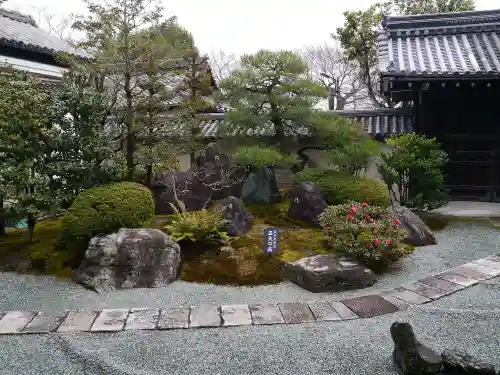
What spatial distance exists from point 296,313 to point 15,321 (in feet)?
11.7

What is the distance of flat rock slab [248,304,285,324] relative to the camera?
5152mm

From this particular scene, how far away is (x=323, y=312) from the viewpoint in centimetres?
536

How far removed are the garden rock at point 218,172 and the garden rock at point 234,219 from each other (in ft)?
4.41

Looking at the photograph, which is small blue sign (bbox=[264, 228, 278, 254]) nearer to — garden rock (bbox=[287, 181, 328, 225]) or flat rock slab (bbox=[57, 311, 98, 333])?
garden rock (bbox=[287, 181, 328, 225])

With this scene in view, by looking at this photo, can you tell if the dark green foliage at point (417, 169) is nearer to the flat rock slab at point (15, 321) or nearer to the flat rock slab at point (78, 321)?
the flat rock slab at point (78, 321)

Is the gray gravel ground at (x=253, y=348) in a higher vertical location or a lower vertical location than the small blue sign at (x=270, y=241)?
lower

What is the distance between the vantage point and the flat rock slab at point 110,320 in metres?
4.97

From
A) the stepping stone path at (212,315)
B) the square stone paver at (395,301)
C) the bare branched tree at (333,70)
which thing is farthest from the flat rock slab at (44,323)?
the bare branched tree at (333,70)

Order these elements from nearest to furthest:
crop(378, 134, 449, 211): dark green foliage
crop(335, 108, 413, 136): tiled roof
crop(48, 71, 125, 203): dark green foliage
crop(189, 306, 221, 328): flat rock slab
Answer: crop(189, 306, 221, 328): flat rock slab
crop(48, 71, 125, 203): dark green foliage
crop(378, 134, 449, 211): dark green foliage
crop(335, 108, 413, 136): tiled roof

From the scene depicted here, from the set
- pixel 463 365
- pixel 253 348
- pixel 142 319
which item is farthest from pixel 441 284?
pixel 142 319

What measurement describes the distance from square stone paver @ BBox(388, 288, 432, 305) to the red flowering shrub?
71 centimetres

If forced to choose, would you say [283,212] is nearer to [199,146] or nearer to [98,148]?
[199,146]

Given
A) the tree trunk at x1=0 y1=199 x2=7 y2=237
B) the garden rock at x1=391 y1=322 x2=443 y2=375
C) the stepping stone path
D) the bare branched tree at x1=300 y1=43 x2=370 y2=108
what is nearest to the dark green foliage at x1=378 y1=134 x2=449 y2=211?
the stepping stone path

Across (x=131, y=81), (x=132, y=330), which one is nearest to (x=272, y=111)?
(x=131, y=81)
